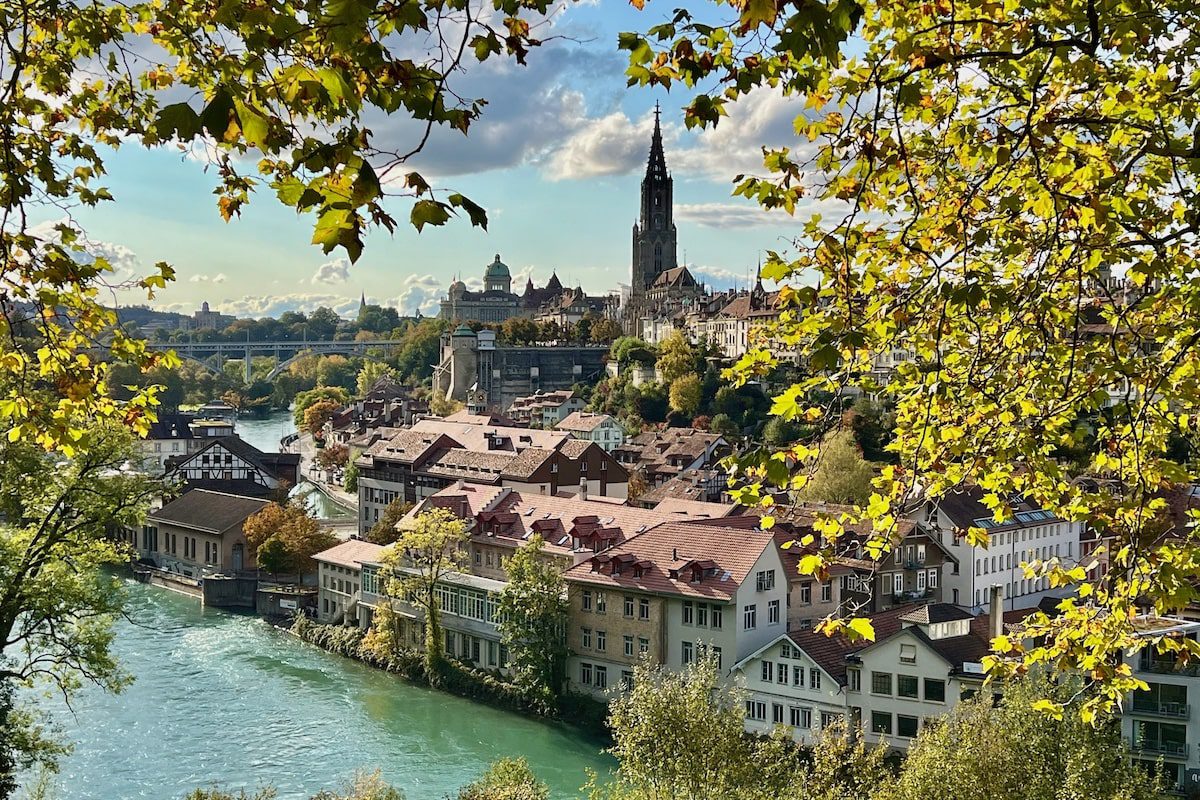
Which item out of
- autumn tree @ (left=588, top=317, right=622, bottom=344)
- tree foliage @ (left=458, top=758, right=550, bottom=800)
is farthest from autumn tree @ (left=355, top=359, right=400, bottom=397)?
tree foliage @ (left=458, top=758, right=550, bottom=800)

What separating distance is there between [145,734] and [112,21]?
16.2 meters

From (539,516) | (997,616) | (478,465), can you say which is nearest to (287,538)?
(478,465)

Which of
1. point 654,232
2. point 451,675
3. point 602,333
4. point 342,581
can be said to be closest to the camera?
point 451,675

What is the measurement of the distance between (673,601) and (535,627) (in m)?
2.39

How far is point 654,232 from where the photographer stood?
83.7 metres

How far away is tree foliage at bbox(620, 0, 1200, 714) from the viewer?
11.3ft

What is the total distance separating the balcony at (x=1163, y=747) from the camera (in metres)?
14.9

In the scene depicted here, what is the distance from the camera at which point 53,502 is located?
36.6 feet

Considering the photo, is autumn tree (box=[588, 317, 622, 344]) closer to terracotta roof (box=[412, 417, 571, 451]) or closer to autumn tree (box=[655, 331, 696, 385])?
autumn tree (box=[655, 331, 696, 385])

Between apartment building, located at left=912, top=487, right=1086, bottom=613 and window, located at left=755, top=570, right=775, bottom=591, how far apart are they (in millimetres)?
5135

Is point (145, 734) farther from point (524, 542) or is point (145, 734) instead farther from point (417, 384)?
point (417, 384)

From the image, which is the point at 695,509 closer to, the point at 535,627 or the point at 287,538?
the point at 535,627

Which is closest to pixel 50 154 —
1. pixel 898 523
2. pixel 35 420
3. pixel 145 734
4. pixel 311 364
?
pixel 35 420

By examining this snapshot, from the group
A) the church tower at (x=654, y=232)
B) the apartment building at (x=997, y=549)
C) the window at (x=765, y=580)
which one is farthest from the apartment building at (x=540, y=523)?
the church tower at (x=654, y=232)
